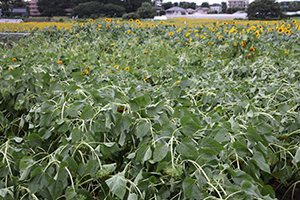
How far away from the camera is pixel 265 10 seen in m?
26.5

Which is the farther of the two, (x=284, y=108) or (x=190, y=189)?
(x=284, y=108)

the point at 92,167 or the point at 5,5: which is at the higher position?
the point at 5,5

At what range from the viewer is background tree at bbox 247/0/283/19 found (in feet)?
85.4

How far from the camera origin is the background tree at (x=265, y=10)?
1025 inches

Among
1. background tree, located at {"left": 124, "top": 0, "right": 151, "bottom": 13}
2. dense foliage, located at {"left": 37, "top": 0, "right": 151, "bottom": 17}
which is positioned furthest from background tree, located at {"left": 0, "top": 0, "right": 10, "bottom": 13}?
background tree, located at {"left": 124, "top": 0, "right": 151, "bottom": 13}

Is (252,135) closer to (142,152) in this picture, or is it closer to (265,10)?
(142,152)

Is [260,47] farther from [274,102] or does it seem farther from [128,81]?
[128,81]

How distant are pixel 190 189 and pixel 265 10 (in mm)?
31030

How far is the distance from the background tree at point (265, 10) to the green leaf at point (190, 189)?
30.3m

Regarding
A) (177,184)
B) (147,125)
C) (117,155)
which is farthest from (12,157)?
(177,184)

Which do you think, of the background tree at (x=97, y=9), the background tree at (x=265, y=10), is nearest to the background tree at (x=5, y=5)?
the background tree at (x=97, y=9)

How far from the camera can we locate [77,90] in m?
1.29

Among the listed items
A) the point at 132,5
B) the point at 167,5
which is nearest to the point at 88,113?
the point at 132,5

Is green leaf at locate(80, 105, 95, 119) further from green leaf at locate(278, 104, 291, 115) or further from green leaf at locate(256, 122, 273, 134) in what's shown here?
green leaf at locate(278, 104, 291, 115)
